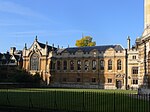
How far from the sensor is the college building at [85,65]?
56375 mm

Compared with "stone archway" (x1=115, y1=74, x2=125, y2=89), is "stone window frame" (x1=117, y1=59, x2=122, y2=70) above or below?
above

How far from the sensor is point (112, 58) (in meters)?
58.8

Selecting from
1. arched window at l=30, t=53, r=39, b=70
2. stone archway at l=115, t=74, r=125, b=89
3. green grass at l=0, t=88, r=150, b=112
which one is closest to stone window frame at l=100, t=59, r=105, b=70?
stone archway at l=115, t=74, r=125, b=89

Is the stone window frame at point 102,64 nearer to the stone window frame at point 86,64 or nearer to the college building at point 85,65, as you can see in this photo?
the college building at point 85,65

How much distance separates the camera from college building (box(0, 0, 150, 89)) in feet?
185

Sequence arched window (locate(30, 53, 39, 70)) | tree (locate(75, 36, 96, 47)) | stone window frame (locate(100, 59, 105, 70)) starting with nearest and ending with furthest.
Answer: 1. stone window frame (locate(100, 59, 105, 70))
2. arched window (locate(30, 53, 39, 70))
3. tree (locate(75, 36, 96, 47))

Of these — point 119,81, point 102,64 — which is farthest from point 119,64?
point 102,64

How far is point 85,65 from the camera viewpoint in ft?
202

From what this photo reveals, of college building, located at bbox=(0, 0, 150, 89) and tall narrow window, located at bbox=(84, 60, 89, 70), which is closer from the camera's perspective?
college building, located at bbox=(0, 0, 150, 89)

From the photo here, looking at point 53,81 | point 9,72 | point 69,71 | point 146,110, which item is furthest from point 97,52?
point 146,110

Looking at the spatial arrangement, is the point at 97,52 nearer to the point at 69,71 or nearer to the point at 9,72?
the point at 69,71

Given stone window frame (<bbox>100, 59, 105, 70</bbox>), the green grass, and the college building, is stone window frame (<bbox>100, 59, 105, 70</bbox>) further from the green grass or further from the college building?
the green grass

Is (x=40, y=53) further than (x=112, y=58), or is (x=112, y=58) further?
(x=40, y=53)

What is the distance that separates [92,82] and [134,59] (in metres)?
10.5
